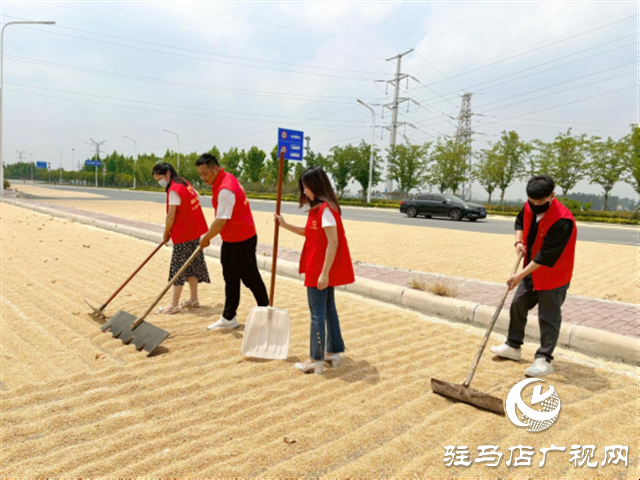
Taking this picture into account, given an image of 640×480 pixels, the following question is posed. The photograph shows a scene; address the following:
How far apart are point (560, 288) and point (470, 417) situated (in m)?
1.37

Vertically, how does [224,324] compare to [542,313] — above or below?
below

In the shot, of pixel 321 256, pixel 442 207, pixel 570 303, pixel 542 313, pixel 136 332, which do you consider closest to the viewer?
pixel 321 256

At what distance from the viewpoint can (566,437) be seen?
2.73m

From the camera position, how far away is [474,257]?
31.4ft

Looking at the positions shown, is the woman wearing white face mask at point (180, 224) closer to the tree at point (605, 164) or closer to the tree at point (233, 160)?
the tree at point (605, 164)

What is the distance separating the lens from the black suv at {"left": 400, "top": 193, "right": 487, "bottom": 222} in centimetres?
2253

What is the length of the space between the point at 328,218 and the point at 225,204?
127 centimetres

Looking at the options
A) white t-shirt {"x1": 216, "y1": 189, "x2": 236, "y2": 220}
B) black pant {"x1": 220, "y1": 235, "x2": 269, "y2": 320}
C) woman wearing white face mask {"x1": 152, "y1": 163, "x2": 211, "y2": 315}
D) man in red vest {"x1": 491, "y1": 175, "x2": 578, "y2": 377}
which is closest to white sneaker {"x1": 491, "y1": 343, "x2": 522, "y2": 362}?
man in red vest {"x1": 491, "y1": 175, "x2": 578, "y2": 377}

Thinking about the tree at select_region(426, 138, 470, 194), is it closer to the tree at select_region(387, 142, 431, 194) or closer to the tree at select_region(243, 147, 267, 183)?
the tree at select_region(387, 142, 431, 194)

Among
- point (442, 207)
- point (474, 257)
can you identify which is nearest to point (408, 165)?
point (442, 207)

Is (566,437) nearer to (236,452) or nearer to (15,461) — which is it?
(236,452)

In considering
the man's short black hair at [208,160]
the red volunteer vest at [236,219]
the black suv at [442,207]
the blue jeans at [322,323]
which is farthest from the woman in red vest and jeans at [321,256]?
the black suv at [442,207]

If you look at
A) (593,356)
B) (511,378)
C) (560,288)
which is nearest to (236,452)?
(511,378)

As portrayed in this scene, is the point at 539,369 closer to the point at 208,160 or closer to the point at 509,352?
the point at 509,352
